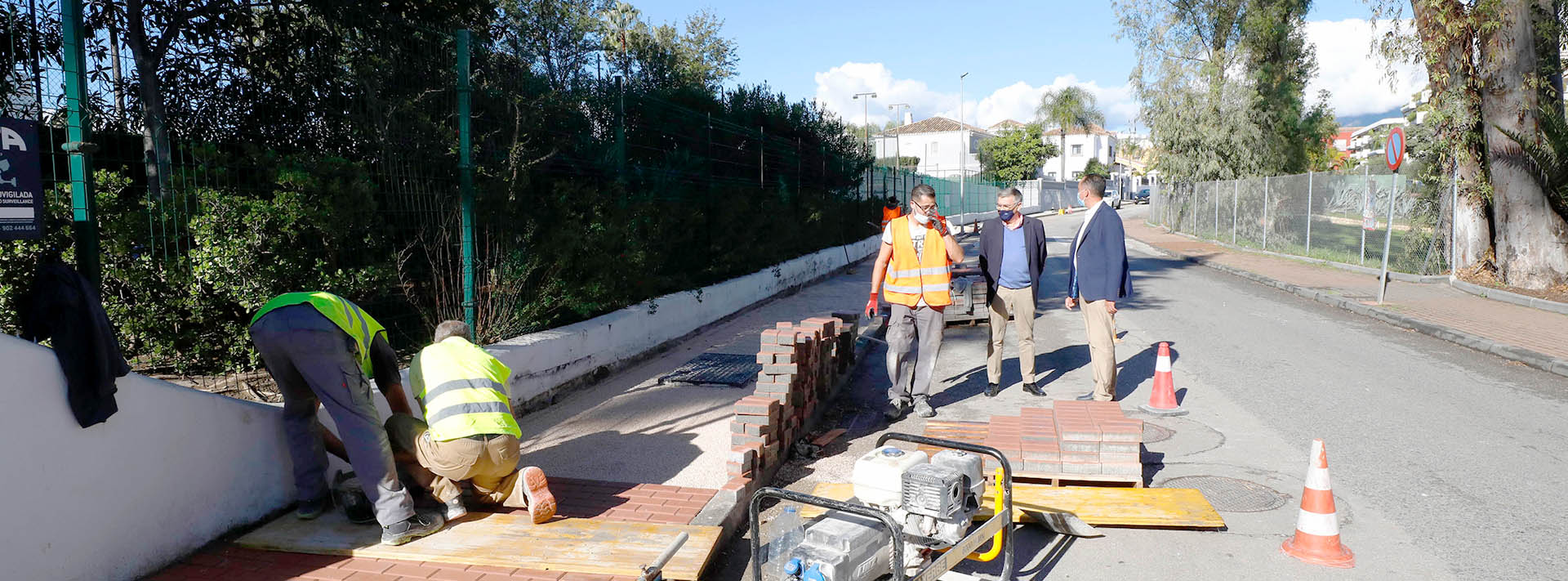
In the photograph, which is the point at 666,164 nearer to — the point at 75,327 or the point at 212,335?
the point at 212,335

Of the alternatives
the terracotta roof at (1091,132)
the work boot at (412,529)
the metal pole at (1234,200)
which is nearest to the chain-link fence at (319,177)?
the work boot at (412,529)

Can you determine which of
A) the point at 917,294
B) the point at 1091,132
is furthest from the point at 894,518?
the point at 1091,132

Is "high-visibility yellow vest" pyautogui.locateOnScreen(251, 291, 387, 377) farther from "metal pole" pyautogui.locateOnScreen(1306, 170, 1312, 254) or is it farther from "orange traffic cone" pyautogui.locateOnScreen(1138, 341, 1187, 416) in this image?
"metal pole" pyautogui.locateOnScreen(1306, 170, 1312, 254)

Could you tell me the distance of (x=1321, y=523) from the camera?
13.4 feet

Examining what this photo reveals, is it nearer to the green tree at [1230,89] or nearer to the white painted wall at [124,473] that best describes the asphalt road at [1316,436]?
the white painted wall at [124,473]

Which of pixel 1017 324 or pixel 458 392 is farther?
→ pixel 1017 324

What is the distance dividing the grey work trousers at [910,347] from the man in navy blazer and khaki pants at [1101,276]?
1231 mm

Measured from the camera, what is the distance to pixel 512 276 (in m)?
7.29

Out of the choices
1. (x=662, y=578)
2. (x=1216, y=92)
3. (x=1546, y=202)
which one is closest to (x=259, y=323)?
(x=662, y=578)

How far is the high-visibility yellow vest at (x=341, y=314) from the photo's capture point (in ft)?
13.8

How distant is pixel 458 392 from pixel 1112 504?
3344 millimetres

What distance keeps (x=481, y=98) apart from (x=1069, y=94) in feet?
266

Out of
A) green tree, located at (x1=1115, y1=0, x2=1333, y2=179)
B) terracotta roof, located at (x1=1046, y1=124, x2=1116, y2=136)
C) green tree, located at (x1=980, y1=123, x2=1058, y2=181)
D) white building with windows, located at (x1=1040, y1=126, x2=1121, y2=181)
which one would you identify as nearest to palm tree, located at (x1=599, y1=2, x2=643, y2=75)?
green tree, located at (x1=1115, y1=0, x2=1333, y2=179)

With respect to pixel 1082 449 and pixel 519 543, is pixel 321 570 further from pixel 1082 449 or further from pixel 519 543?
pixel 1082 449
